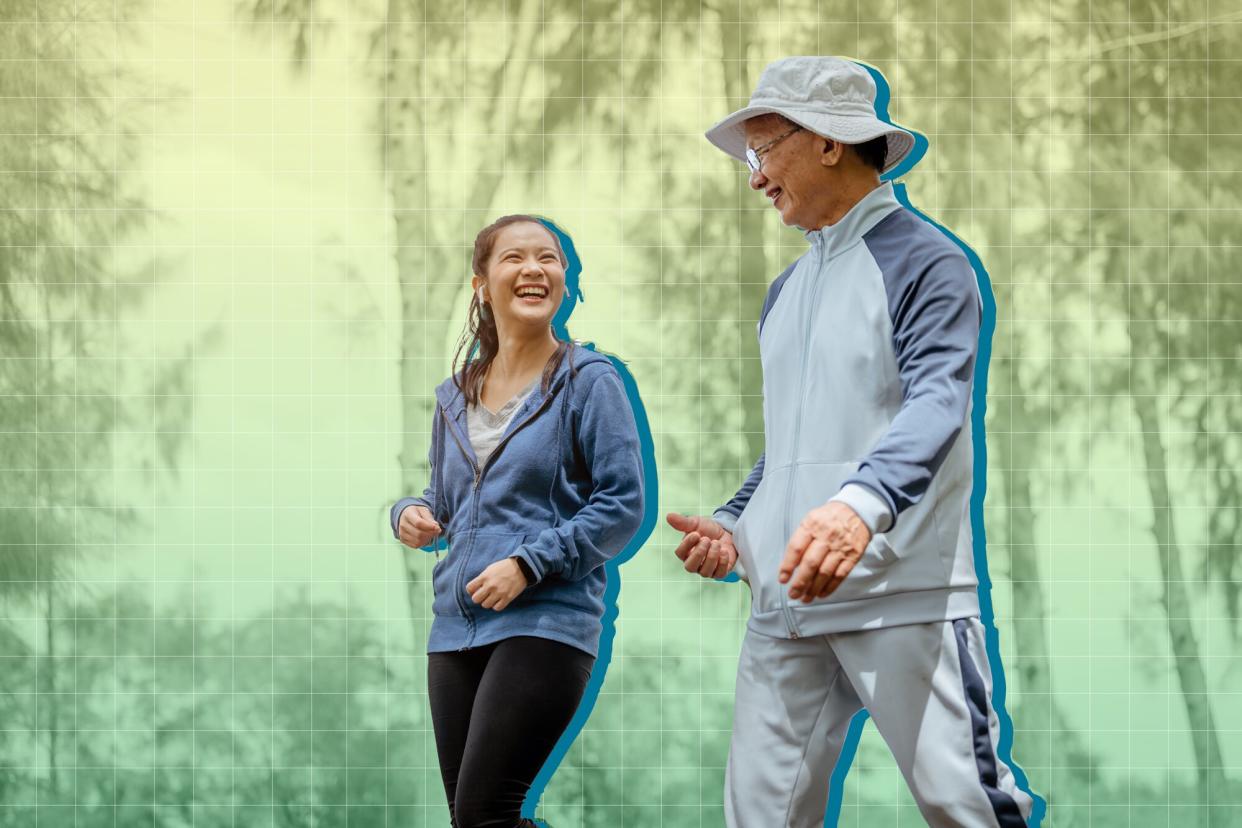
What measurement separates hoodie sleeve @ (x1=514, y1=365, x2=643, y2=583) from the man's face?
491mm

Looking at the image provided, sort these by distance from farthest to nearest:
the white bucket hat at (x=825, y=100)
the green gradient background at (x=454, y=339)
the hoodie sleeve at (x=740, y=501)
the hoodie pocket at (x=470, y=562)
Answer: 1. the green gradient background at (x=454, y=339)
2. the hoodie pocket at (x=470, y=562)
3. the hoodie sleeve at (x=740, y=501)
4. the white bucket hat at (x=825, y=100)

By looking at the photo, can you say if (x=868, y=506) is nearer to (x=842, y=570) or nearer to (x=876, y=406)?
(x=842, y=570)

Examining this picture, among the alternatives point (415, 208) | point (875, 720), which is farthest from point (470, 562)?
point (415, 208)

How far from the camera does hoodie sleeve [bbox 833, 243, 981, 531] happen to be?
181 cm

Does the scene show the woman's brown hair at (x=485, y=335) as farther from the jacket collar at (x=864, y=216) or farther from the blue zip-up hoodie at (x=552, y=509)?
the jacket collar at (x=864, y=216)

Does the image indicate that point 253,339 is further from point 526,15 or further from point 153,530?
point 526,15

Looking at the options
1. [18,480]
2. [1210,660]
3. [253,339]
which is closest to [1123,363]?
[1210,660]

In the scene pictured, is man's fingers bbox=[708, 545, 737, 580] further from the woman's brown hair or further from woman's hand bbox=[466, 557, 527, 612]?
the woman's brown hair

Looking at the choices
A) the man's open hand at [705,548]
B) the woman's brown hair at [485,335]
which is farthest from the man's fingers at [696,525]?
the woman's brown hair at [485,335]

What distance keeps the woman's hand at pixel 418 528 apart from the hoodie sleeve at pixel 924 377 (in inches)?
39.1

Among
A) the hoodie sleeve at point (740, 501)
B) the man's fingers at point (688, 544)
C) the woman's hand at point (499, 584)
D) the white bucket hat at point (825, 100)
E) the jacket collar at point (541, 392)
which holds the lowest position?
the woman's hand at point (499, 584)

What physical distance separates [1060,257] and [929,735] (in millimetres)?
Answer: 2313

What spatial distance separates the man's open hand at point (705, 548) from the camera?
2.22 m

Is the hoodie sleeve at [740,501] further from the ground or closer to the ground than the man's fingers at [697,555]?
further from the ground
